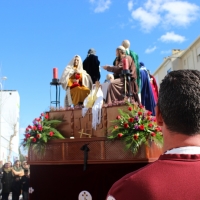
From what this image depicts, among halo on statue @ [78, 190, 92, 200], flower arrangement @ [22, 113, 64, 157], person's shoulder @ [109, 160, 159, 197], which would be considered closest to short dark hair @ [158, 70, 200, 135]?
person's shoulder @ [109, 160, 159, 197]

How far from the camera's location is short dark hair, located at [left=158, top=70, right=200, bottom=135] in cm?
122

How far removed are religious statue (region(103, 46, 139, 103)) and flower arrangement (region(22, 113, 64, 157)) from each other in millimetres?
1116

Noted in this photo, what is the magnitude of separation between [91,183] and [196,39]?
1913 cm

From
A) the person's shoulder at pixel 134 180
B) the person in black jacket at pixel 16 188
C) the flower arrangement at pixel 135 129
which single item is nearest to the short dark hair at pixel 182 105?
the person's shoulder at pixel 134 180

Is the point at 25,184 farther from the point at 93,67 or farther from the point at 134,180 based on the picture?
the point at 134,180

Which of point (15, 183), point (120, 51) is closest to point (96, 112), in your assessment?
point (120, 51)

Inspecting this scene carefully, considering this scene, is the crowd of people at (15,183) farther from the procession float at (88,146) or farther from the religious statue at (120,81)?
the religious statue at (120,81)

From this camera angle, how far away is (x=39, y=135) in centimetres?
509

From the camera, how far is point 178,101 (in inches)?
48.4

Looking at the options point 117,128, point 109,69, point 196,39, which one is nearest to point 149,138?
A: point 117,128

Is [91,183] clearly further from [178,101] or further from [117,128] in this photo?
[178,101]

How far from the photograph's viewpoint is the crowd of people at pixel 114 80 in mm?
5828

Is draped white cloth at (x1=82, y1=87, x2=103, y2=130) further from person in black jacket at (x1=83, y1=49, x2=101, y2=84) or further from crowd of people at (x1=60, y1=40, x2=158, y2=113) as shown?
person in black jacket at (x1=83, y1=49, x2=101, y2=84)

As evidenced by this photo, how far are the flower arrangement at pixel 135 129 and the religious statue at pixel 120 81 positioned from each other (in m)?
0.95
